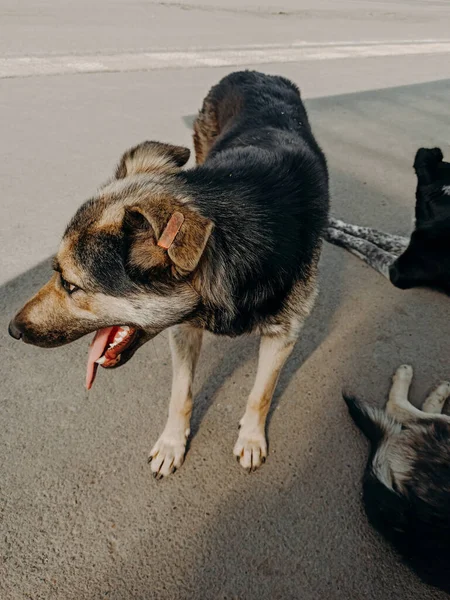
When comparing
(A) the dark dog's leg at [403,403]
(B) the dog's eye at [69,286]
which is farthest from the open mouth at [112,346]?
(A) the dark dog's leg at [403,403]

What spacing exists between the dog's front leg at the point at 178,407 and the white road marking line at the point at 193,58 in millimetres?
6170

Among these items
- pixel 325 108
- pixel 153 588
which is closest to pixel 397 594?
pixel 153 588

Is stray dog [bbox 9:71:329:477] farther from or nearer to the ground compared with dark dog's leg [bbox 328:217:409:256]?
farther from the ground

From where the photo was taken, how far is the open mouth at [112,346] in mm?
2137

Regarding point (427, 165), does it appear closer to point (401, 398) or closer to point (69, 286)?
point (401, 398)

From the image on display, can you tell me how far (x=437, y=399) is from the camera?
2.88 metres

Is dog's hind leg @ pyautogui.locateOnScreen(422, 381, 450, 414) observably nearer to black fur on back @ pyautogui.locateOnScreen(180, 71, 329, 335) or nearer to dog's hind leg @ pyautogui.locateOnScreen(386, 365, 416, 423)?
dog's hind leg @ pyautogui.locateOnScreen(386, 365, 416, 423)

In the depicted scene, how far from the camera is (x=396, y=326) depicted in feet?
11.7

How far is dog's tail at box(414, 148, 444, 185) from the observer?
3.87m

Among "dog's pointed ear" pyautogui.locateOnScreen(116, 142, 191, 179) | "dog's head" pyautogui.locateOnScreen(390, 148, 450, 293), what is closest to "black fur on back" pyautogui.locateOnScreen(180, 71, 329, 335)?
"dog's pointed ear" pyautogui.locateOnScreen(116, 142, 191, 179)

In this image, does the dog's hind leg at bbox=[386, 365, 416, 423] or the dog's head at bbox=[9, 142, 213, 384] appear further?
the dog's hind leg at bbox=[386, 365, 416, 423]

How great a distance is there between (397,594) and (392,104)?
7.71 meters

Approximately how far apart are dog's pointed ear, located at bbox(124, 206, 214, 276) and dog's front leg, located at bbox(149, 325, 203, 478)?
23.7 inches

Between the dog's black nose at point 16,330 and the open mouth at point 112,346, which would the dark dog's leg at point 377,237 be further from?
the dog's black nose at point 16,330
